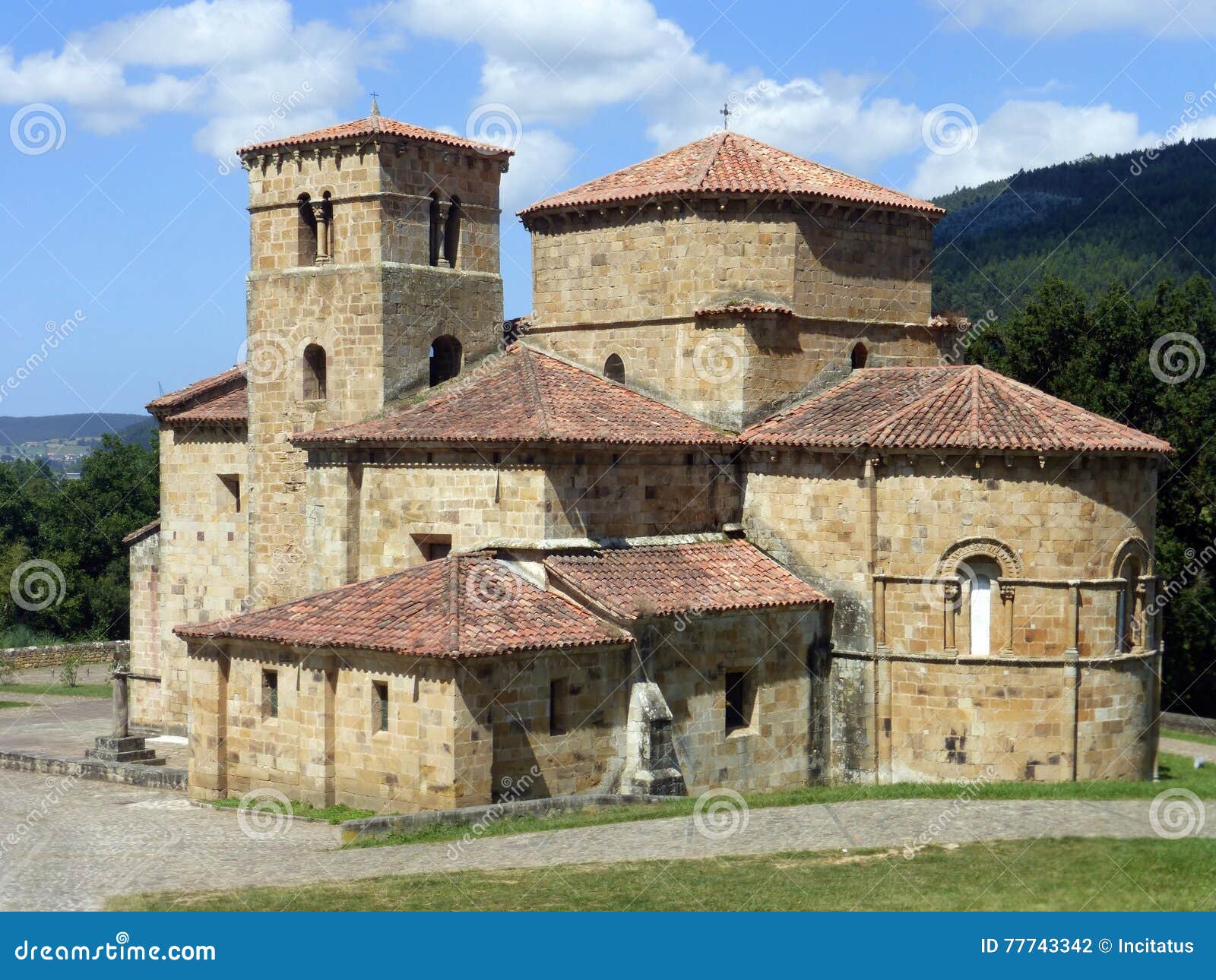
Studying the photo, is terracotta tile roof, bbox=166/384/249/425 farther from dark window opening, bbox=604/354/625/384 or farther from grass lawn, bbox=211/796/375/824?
grass lawn, bbox=211/796/375/824

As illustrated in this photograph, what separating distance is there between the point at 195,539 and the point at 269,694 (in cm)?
960

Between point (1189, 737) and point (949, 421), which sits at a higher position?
point (949, 421)

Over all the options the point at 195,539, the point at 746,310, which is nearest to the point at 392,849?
the point at 746,310

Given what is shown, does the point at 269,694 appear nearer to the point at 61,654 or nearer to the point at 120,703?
the point at 120,703

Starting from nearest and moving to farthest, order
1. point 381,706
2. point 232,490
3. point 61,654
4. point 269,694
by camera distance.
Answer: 1. point 381,706
2. point 269,694
3. point 232,490
4. point 61,654

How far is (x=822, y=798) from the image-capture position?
24203mm

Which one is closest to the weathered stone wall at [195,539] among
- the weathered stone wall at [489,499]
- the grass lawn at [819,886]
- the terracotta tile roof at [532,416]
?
the weathered stone wall at [489,499]

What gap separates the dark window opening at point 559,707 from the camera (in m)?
24.2

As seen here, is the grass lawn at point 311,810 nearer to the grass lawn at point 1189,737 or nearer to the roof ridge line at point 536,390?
the roof ridge line at point 536,390

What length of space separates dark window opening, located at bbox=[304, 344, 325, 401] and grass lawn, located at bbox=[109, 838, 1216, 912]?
13.1m

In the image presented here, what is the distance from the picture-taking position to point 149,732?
3478 cm

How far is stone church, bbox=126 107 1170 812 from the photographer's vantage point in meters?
24.6

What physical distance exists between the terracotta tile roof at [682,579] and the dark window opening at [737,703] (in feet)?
4.55

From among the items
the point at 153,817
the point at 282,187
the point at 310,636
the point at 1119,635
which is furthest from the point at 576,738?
the point at 282,187
